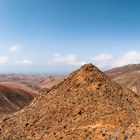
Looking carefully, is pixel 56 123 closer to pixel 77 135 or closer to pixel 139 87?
pixel 77 135

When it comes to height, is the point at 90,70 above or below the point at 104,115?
above

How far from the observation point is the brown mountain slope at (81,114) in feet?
51.8

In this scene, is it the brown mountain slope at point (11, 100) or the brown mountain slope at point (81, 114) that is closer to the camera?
the brown mountain slope at point (81, 114)

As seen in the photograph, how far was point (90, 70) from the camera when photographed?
21938 mm

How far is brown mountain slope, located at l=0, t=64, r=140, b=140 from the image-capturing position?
15782 mm

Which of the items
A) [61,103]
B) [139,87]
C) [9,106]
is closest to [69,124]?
[61,103]

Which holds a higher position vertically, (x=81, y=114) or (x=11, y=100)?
(x=81, y=114)

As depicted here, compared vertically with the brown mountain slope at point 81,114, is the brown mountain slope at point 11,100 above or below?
below

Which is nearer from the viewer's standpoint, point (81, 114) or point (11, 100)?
point (81, 114)

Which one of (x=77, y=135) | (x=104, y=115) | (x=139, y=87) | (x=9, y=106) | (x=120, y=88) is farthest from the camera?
(x=139, y=87)

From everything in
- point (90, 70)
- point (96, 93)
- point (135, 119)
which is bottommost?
point (135, 119)

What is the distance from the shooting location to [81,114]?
17703 mm

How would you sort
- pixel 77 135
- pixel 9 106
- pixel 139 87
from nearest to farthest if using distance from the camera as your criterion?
1. pixel 77 135
2. pixel 9 106
3. pixel 139 87

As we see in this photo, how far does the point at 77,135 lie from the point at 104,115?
2.05 m
